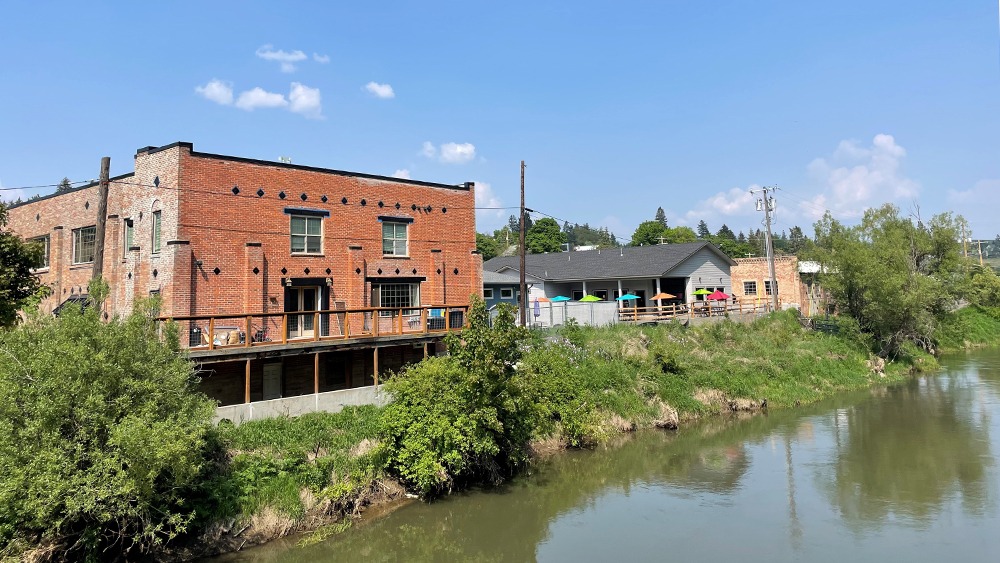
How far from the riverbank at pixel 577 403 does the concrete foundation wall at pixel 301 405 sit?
1.85 feet

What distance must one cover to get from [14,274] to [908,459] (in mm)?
25311

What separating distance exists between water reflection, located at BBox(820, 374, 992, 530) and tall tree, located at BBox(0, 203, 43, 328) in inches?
810

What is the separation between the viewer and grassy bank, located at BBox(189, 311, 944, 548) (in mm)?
13141

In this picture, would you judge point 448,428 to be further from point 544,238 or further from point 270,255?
point 544,238

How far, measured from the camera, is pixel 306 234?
22.1m


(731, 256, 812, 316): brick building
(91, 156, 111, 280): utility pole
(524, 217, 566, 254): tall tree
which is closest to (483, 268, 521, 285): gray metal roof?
(731, 256, 812, 316): brick building

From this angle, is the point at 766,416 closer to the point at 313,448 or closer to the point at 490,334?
the point at 490,334

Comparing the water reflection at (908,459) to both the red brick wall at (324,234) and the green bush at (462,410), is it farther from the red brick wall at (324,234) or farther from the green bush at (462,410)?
the red brick wall at (324,234)

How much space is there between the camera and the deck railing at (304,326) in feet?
55.2

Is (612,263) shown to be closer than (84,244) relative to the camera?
No

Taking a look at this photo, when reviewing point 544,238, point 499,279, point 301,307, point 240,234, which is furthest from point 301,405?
point 544,238

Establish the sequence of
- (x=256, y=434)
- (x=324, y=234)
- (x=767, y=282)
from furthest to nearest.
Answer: (x=767, y=282), (x=324, y=234), (x=256, y=434)

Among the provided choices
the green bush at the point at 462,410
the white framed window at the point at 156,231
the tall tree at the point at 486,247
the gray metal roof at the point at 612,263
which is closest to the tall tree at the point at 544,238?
the tall tree at the point at 486,247

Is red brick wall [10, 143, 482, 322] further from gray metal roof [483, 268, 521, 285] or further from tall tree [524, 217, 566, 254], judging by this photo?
tall tree [524, 217, 566, 254]
